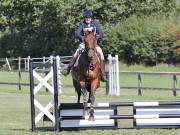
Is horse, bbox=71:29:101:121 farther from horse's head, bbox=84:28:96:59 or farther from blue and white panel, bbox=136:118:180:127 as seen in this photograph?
blue and white panel, bbox=136:118:180:127

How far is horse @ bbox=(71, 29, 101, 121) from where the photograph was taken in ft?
48.6

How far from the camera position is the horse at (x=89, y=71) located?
48.6ft

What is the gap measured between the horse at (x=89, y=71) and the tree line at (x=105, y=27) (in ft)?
151

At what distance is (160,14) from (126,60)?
8.00 meters

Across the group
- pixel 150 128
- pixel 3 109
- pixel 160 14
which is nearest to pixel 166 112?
pixel 150 128

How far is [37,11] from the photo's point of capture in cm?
6700

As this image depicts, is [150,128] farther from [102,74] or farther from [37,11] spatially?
[37,11]

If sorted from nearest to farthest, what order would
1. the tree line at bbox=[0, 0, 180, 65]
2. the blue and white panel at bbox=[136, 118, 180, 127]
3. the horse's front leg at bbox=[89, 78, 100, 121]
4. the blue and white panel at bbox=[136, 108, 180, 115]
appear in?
the horse's front leg at bbox=[89, 78, 100, 121] < the blue and white panel at bbox=[136, 108, 180, 115] < the blue and white panel at bbox=[136, 118, 180, 127] < the tree line at bbox=[0, 0, 180, 65]

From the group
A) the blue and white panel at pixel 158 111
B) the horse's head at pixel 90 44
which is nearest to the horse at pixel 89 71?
the horse's head at pixel 90 44

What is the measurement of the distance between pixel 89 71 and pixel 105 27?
4890 centimetres

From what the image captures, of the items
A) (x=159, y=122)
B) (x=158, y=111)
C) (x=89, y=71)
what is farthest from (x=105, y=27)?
(x=158, y=111)

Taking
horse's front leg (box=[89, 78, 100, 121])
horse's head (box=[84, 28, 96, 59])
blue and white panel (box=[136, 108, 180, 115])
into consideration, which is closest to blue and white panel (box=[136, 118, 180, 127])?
blue and white panel (box=[136, 108, 180, 115])

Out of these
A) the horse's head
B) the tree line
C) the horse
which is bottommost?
the tree line

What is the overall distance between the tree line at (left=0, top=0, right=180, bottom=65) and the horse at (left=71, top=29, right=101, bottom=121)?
46.0m
